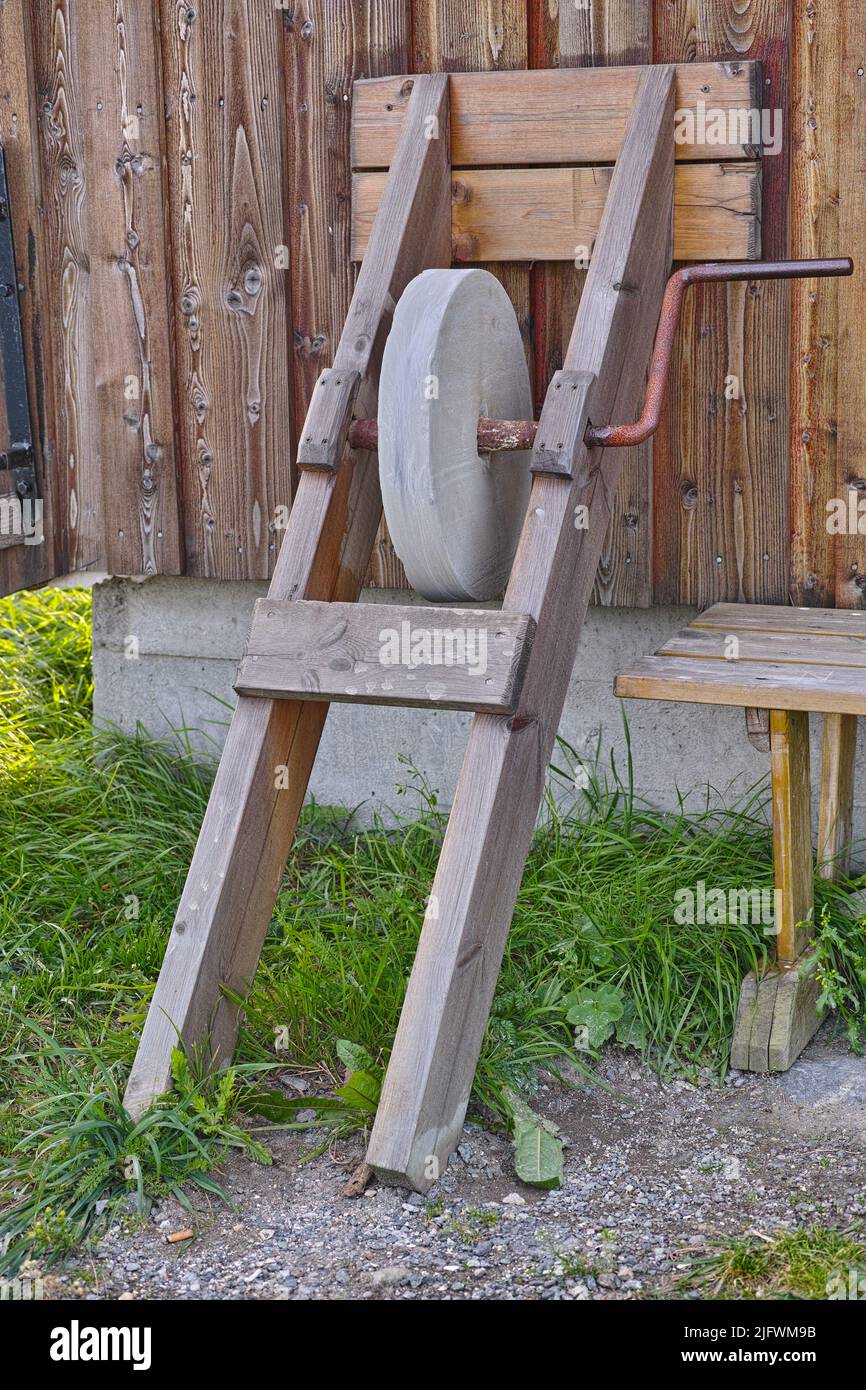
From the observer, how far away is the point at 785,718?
3.16 metres

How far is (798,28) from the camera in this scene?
343 centimetres

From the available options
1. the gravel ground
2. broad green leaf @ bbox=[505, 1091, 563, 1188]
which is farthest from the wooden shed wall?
broad green leaf @ bbox=[505, 1091, 563, 1188]

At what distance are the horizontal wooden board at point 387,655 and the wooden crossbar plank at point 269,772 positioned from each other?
0.09 meters

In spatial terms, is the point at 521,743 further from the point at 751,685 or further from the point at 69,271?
the point at 69,271

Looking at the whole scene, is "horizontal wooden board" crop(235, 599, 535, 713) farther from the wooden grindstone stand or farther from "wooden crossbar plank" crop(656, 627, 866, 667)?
"wooden crossbar plank" crop(656, 627, 866, 667)

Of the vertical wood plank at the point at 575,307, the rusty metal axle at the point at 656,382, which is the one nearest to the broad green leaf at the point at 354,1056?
the rusty metal axle at the point at 656,382

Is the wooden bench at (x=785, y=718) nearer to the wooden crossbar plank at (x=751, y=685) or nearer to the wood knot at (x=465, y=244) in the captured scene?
the wooden crossbar plank at (x=751, y=685)

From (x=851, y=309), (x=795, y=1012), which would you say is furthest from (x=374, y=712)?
(x=851, y=309)

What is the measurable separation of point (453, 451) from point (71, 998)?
4.63ft

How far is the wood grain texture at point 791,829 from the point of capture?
3186 mm

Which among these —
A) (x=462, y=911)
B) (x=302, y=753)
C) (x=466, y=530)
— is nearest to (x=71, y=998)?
(x=302, y=753)

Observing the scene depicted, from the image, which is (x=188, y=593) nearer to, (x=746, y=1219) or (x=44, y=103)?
(x=44, y=103)

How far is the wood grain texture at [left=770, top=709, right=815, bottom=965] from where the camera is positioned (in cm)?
319

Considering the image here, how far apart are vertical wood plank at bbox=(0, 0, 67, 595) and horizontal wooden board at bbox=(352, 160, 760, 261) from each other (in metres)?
0.99
